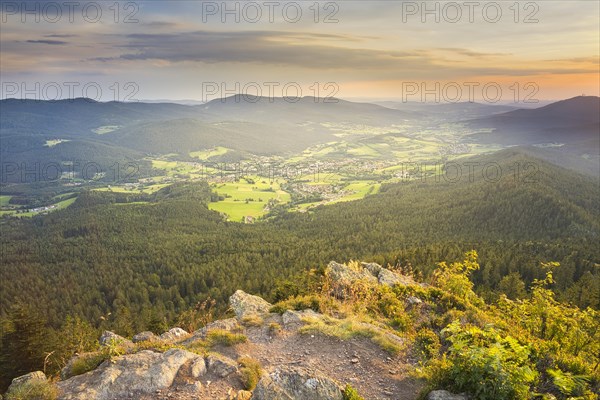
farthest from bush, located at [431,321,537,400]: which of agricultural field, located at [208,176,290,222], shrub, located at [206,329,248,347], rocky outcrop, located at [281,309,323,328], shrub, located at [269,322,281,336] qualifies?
A: agricultural field, located at [208,176,290,222]

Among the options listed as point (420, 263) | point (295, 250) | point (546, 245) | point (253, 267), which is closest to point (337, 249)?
point (295, 250)

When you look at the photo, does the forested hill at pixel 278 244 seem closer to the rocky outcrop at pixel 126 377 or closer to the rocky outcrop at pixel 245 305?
the rocky outcrop at pixel 245 305

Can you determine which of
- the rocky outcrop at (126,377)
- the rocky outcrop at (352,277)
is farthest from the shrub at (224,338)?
the rocky outcrop at (352,277)

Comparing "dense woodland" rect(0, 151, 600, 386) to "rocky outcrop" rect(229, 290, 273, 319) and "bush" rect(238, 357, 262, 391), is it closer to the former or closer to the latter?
"rocky outcrop" rect(229, 290, 273, 319)

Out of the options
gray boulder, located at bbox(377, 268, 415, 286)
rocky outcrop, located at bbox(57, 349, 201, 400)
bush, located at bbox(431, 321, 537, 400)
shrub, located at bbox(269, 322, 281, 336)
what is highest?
bush, located at bbox(431, 321, 537, 400)

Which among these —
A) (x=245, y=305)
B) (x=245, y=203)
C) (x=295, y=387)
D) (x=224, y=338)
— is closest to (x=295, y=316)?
(x=224, y=338)

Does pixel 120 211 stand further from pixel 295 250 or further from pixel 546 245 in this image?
pixel 546 245
